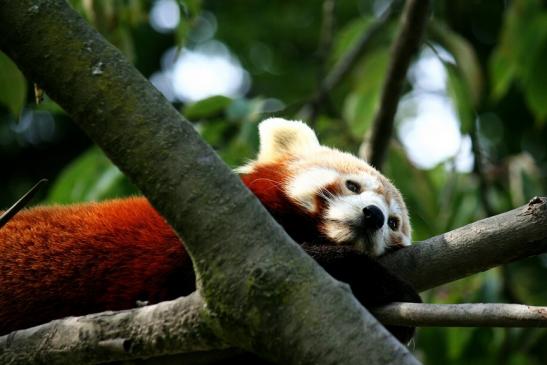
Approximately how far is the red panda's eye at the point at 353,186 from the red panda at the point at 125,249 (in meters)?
0.07

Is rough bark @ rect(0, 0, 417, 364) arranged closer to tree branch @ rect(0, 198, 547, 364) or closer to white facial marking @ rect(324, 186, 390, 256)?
tree branch @ rect(0, 198, 547, 364)

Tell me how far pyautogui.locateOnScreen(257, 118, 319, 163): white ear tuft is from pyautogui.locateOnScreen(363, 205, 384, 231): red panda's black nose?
3.09ft

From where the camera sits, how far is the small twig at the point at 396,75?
4.68m

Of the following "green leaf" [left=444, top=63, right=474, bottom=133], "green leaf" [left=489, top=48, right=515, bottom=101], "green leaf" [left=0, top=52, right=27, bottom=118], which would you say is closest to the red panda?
"green leaf" [left=0, top=52, right=27, bottom=118]

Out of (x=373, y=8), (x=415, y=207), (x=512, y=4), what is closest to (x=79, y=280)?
(x=415, y=207)

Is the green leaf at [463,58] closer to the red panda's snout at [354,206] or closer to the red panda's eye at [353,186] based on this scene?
the red panda's snout at [354,206]

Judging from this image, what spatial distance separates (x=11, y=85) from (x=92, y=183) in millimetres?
2009

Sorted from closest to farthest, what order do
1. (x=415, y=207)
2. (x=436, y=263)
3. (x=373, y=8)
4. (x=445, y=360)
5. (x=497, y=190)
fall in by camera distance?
(x=436, y=263) → (x=415, y=207) → (x=445, y=360) → (x=497, y=190) → (x=373, y=8)

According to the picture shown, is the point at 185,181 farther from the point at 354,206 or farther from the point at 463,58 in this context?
the point at 463,58

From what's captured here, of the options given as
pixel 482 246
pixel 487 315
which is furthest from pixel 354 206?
pixel 487 315

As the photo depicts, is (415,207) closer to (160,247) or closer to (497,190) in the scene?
(497,190)

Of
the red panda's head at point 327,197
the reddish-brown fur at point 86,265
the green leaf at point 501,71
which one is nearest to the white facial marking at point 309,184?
the red panda's head at point 327,197

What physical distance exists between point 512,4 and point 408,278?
11.6 ft

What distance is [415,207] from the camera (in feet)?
17.4
